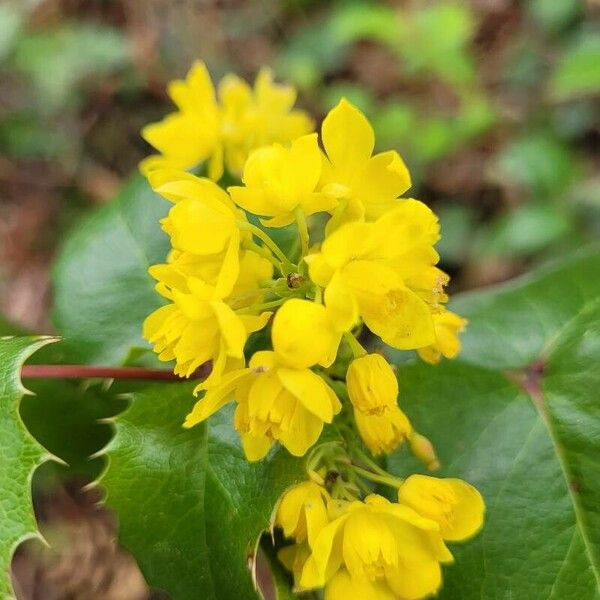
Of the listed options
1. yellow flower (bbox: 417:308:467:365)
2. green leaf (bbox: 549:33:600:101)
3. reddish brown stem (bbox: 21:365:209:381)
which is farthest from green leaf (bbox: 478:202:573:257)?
reddish brown stem (bbox: 21:365:209:381)

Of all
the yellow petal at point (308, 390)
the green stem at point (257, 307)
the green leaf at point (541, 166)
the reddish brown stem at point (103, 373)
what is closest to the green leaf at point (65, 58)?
the green leaf at point (541, 166)

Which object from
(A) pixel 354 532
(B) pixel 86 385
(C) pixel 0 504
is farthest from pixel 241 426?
(B) pixel 86 385

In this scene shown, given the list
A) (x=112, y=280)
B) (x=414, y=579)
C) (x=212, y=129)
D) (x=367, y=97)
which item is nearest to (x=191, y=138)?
(x=212, y=129)

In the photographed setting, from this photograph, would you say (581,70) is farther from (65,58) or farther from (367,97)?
(65,58)

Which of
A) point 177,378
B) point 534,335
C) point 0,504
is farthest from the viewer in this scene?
point 534,335

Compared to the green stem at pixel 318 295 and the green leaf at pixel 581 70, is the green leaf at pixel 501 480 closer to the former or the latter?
the green stem at pixel 318 295

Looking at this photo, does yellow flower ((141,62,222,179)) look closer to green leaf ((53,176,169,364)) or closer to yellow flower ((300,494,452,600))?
green leaf ((53,176,169,364))

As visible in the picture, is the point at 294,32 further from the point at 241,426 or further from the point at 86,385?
the point at 241,426
